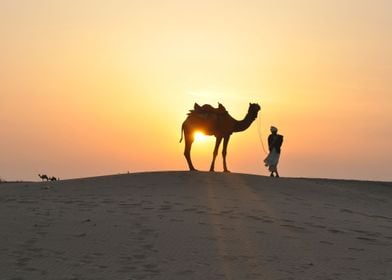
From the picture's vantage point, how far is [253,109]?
25438 mm

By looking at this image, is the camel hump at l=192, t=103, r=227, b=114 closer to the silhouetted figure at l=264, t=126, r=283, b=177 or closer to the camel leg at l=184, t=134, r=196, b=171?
the camel leg at l=184, t=134, r=196, b=171

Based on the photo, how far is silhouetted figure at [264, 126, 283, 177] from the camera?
24859 millimetres

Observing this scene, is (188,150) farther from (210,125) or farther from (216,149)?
(210,125)

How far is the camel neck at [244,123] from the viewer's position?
2509 cm

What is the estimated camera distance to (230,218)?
50.3ft

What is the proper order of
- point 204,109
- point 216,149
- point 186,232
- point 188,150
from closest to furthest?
point 186,232, point 204,109, point 216,149, point 188,150

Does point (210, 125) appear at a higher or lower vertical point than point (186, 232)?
higher

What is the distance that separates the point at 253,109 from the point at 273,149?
5.30ft

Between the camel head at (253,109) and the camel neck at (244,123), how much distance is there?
0.28 ft

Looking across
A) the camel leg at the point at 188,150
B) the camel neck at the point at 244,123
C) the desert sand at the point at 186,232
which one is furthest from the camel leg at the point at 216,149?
the desert sand at the point at 186,232

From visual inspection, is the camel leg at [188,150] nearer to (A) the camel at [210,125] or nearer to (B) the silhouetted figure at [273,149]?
(A) the camel at [210,125]

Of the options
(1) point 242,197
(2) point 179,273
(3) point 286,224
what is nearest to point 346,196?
(1) point 242,197

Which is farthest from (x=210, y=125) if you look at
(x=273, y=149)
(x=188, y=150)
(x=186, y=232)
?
(x=186, y=232)

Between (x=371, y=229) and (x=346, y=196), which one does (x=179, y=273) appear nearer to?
(x=371, y=229)
